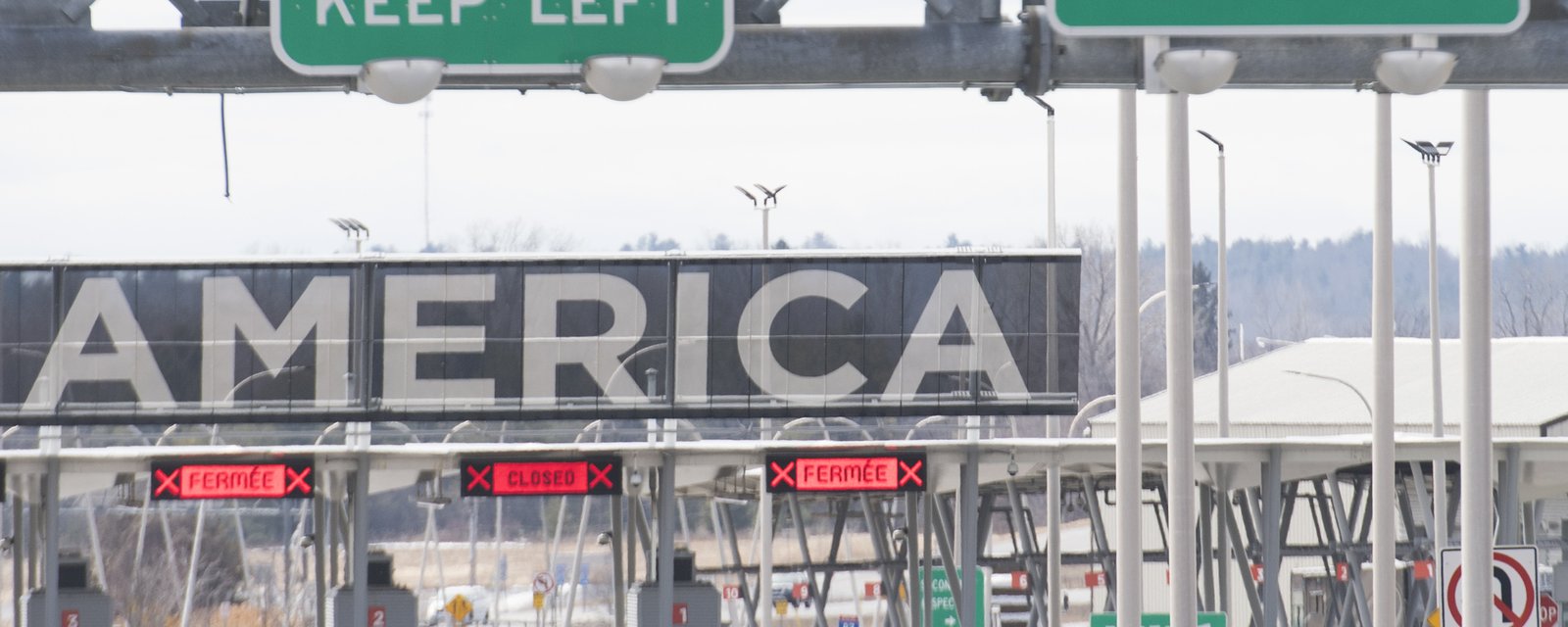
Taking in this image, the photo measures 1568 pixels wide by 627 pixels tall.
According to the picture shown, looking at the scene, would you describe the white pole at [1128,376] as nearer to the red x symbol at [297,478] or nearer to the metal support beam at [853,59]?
the red x symbol at [297,478]

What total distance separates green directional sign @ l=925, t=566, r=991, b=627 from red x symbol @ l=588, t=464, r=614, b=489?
6239 mm

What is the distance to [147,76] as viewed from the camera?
30.3 feet

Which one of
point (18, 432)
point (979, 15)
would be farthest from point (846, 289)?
point (979, 15)

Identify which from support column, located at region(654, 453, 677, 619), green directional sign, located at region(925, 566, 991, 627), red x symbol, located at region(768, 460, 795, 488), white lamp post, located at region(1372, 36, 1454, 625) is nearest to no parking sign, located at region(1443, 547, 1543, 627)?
white lamp post, located at region(1372, 36, 1454, 625)

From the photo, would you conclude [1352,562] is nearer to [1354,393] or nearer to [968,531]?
[968,531]

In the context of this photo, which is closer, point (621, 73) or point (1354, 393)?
point (621, 73)

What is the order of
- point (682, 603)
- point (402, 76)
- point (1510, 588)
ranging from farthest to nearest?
point (682, 603), point (1510, 588), point (402, 76)

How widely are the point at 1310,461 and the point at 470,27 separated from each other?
2515cm

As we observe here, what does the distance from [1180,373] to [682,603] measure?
12.7 metres

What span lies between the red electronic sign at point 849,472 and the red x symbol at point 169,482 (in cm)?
846

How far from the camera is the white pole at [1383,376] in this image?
2462cm

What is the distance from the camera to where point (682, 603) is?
3256 centimetres

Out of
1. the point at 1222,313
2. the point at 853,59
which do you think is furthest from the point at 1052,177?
the point at 853,59

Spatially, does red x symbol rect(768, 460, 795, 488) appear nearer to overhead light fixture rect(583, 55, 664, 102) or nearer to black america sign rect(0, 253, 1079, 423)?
black america sign rect(0, 253, 1079, 423)
